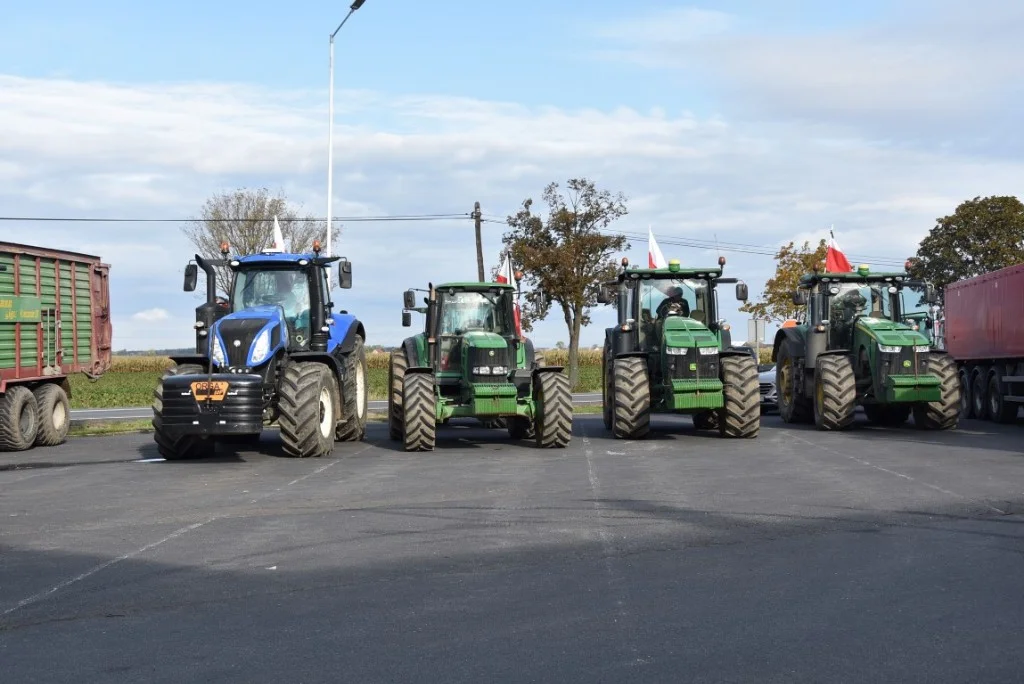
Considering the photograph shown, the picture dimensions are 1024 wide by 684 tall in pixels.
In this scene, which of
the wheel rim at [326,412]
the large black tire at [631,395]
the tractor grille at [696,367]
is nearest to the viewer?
the wheel rim at [326,412]

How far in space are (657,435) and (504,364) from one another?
407 cm

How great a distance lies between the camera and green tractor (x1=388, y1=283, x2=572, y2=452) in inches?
728

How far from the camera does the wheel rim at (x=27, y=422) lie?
64.1 ft

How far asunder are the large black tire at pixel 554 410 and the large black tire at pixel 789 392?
7.04 m

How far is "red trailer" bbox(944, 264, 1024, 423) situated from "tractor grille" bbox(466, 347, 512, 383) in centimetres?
1068

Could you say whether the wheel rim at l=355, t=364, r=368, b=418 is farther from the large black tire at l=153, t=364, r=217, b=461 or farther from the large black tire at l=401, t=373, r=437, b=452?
the large black tire at l=153, t=364, r=217, b=461

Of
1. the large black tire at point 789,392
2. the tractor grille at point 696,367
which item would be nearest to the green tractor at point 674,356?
the tractor grille at point 696,367

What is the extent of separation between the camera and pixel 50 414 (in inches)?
800

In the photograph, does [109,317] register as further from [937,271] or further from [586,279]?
[937,271]

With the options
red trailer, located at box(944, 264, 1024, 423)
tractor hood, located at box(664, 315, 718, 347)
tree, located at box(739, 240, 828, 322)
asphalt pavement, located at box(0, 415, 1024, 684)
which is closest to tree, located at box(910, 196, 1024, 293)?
tree, located at box(739, 240, 828, 322)

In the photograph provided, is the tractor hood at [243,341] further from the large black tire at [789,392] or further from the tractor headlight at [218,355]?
the large black tire at [789,392]

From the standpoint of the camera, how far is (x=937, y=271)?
211ft

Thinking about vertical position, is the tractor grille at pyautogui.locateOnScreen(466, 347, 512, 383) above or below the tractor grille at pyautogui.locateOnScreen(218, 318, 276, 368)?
below

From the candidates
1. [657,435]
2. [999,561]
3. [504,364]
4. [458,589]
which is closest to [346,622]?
[458,589]
